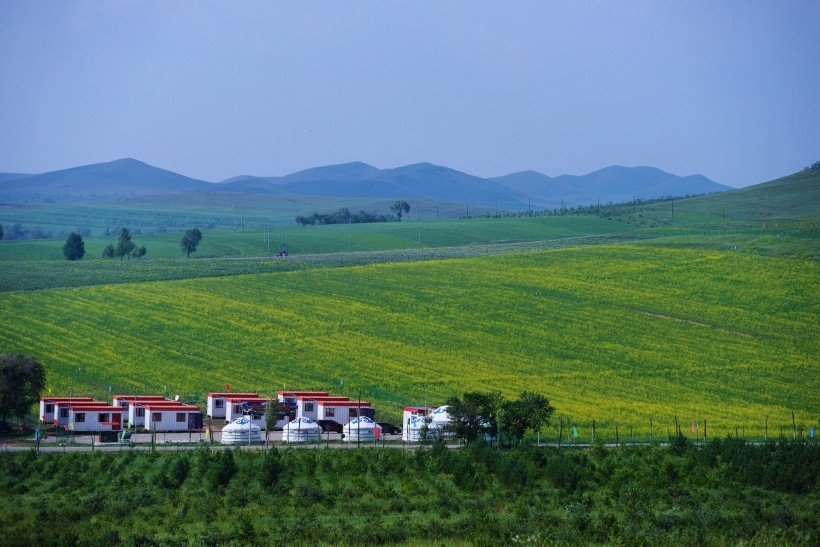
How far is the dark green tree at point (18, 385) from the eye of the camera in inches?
2099

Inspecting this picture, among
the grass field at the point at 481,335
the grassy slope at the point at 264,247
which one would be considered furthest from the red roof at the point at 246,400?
the grassy slope at the point at 264,247

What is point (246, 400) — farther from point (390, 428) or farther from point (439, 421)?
point (439, 421)

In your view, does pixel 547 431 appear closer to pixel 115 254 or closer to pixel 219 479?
pixel 219 479

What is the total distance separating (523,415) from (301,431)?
1050 cm

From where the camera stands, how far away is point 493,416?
4966 centimetres

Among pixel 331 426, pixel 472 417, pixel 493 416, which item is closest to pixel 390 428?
pixel 331 426

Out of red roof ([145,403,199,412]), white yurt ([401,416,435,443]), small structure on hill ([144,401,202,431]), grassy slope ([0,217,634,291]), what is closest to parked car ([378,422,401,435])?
white yurt ([401,416,435,443])

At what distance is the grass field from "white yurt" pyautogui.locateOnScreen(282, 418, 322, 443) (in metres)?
5.03

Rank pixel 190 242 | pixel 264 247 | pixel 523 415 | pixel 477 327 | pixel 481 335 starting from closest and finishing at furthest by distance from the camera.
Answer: pixel 523 415 < pixel 481 335 < pixel 477 327 < pixel 190 242 < pixel 264 247

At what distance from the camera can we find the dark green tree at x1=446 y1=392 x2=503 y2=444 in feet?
161

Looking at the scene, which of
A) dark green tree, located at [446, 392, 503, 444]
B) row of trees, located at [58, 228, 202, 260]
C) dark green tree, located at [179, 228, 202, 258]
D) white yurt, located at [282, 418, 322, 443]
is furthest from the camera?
dark green tree, located at [179, 228, 202, 258]

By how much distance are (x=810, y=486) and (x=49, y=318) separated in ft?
177

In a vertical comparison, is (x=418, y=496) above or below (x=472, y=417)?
below

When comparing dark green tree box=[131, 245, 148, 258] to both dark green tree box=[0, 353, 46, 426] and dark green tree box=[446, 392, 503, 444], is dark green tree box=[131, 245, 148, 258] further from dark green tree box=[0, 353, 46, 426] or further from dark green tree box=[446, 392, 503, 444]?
dark green tree box=[446, 392, 503, 444]
